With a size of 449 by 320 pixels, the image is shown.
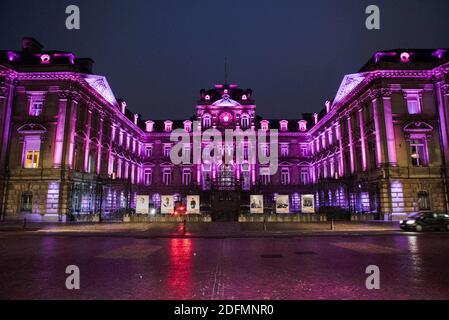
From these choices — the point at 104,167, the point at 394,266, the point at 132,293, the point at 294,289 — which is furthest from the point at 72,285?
the point at 104,167

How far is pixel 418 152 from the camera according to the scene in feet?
102

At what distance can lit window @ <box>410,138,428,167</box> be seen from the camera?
101 feet

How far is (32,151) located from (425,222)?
36.1 meters

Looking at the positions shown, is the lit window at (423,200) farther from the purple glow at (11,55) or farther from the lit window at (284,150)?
the purple glow at (11,55)

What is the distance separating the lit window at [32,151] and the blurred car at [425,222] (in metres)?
33.9

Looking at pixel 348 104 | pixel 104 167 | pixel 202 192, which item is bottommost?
pixel 202 192

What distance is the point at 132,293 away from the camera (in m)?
5.84

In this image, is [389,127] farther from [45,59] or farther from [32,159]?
[45,59]

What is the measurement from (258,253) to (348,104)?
32990 mm

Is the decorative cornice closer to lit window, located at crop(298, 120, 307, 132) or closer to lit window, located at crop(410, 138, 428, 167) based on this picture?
lit window, located at crop(410, 138, 428, 167)

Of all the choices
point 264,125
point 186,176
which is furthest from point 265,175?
point 186,176

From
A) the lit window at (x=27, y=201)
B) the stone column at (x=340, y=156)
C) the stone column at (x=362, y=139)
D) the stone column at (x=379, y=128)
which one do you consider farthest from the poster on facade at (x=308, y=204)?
the lit window at (x=27, y=201)
